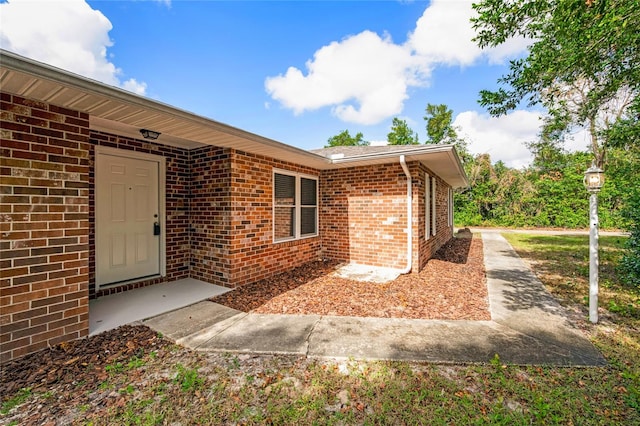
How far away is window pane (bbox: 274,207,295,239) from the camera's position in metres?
6.10

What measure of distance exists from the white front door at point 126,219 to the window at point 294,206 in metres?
2.27

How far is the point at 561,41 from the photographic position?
170 inches

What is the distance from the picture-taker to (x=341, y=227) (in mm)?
7133

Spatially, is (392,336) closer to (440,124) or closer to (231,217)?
(231,217)

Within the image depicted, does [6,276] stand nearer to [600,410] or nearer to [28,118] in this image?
[28,118]

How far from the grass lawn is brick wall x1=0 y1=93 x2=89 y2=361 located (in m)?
0.80

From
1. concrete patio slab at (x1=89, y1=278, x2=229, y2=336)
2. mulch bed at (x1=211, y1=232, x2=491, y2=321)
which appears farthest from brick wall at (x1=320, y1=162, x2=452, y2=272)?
concrete patio slab at (x1=89, y1=278, x2=229, y2=336)

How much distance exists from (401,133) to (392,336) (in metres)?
30.1

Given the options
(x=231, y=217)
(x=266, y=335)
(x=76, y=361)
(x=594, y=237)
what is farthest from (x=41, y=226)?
(x=594, y=237)

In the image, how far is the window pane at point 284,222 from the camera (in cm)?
610

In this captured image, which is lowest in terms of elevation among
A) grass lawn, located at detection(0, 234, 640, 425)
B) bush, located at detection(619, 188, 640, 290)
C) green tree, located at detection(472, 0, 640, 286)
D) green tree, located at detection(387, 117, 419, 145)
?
grass lawn, located at detection(0, 234, 640, 425)

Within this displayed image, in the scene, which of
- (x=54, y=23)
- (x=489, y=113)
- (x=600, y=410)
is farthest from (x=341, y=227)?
(x=54, y=23)

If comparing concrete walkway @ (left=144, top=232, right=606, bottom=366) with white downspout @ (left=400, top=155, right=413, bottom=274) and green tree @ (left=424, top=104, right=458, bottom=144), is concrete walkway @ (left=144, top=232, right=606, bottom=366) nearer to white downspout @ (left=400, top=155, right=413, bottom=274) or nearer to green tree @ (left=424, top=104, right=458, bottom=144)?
white downspout @ (left=400, top=155, right=413, bottom=274)

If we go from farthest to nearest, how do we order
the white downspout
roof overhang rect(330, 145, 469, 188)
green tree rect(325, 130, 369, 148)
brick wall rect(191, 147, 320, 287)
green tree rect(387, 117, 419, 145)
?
green tree rect(325, 130, 369, 148) < green tree rect(387, 117, 419, 145) < the white downspout < roof overhang rect(330, 145, 469, 188) < brick wall rect(191, 147, 320, 287)
